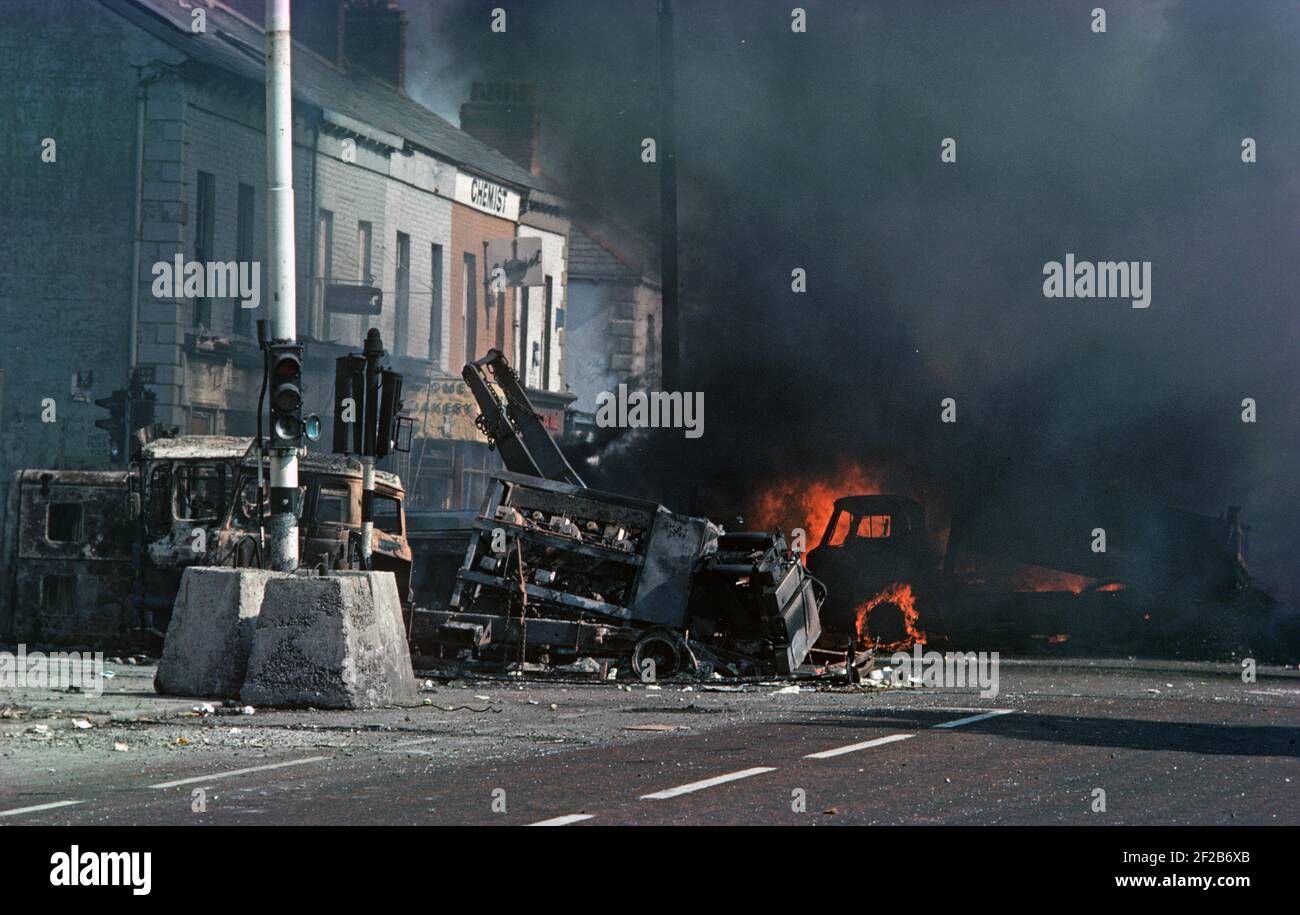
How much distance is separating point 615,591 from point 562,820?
443 inches

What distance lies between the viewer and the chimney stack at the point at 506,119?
48.5 m

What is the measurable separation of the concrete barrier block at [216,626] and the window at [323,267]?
23501 millimetres

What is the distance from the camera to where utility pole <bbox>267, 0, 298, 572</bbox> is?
14422 mm

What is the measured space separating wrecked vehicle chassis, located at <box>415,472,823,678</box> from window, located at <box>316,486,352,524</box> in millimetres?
1727

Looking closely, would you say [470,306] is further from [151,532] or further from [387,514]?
[151,532]

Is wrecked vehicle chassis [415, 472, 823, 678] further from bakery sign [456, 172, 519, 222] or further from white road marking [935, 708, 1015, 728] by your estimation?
bakery sign [456, 172, 519, 222]

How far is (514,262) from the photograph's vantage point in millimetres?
46562

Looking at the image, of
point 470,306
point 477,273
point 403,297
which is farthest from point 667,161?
point 477,273

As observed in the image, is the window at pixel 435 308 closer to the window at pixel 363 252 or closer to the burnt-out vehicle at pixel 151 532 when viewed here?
the window at pixel 363 252

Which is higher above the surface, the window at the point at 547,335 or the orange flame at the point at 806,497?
the window at the point at 547,335

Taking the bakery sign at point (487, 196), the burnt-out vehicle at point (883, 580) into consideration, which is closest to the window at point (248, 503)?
the burnt-out vehicle at point (883, 580)

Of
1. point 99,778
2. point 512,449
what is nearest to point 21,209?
point 512,449
